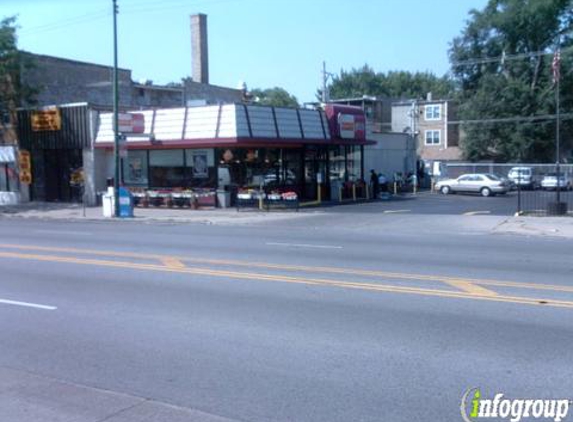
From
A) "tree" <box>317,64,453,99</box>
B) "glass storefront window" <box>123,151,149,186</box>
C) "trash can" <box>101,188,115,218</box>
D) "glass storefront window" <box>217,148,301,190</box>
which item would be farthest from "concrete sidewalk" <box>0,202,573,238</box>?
"tree" <box>317,64,453,99</box>

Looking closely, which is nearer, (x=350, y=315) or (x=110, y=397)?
(x=110, y=397)

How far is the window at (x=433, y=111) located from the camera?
247 ft

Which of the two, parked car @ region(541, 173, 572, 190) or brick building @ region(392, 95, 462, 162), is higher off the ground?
brick building @ region(392, 95, 462, 162)

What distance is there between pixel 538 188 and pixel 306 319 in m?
48.0

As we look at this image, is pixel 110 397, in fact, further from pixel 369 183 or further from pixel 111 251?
pixel 369 183

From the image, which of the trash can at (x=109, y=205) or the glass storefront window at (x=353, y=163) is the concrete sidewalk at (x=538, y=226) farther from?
the trash can at (x=109, y=205)

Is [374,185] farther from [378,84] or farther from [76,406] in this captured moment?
[378,84]

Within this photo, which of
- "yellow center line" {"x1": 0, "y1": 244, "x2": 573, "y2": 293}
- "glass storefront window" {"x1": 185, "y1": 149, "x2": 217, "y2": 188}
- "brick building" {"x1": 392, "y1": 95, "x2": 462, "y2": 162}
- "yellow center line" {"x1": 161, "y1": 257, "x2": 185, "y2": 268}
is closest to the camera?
"yellow center line" {"x1": 0, "y1": 244, "x2": 573, "y2": 293}

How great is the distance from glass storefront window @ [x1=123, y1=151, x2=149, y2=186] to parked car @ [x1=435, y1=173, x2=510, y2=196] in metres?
21.0

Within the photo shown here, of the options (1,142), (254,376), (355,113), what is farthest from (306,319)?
(1,142)

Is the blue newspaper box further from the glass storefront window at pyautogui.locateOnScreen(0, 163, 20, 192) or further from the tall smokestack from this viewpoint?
the tall smokestack

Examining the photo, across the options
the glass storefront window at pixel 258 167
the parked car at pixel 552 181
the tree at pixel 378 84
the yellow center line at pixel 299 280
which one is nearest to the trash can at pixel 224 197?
the glass storefront window at pixel 258 167

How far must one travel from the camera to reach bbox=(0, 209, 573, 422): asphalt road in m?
5.95

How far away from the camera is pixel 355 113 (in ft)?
122
